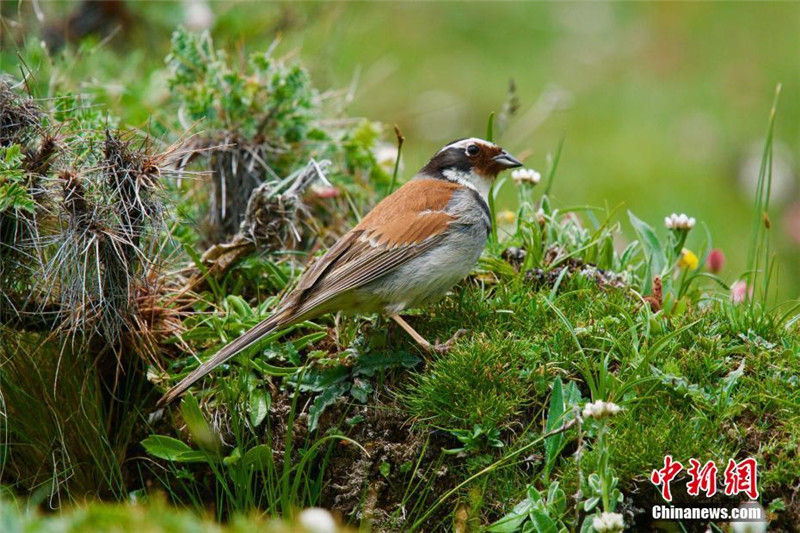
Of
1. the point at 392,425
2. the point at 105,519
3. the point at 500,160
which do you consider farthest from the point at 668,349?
the point at 105,519

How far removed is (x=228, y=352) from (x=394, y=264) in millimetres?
949

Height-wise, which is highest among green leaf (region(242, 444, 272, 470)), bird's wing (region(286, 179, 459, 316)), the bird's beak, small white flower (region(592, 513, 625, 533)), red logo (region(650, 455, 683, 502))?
the bird's beak

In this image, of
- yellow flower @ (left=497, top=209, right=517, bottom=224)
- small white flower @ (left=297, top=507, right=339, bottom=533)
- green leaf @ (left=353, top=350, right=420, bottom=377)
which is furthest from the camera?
yellow flower @ (left=497, top=209, right=517, bottom=224)

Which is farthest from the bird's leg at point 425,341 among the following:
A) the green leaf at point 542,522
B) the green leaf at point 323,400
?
the green leaf at point 542,522

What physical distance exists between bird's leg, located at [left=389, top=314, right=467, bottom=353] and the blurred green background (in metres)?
2.03

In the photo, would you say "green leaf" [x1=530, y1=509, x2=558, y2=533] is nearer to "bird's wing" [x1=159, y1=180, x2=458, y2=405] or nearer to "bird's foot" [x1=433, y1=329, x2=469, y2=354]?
"bird's foot" [x1=433, y1=329, x2=469, y2=354]

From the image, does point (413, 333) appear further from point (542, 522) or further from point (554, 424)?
point (542, 522)

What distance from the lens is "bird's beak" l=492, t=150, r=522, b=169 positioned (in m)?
5.80

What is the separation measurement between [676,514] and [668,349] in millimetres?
806

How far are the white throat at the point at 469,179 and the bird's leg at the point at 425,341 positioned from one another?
100 cm

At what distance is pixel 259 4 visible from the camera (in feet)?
29.6

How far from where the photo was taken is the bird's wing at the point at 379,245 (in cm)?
501

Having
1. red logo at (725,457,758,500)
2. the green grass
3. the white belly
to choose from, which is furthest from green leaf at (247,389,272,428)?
red logo at (725,457,758,500)

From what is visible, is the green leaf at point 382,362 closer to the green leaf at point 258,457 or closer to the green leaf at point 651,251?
the green leaf at point 258,457
